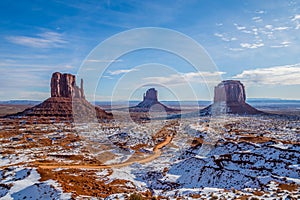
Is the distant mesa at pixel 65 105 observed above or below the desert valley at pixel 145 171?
above

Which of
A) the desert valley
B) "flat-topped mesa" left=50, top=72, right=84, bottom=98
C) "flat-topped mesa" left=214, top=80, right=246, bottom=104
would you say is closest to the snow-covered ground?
the desert valley

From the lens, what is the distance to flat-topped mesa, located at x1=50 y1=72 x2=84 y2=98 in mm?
144000

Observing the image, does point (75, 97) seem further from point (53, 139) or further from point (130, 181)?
point (130, 181)

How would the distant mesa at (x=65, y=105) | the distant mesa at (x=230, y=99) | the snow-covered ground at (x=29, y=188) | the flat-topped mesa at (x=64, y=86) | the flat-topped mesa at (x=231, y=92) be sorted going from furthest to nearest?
the flat-topped mesa at (x=231, y=92) → the distant mesa at (x=230, y=99) → the flat-topped mesa at (x=64, y=86) → the distant mesa at (x=65, y=105) → the snow-covered ground at (x=29, y=188)

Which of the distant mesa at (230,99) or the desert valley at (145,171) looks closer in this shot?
the desert valley at (145,171)

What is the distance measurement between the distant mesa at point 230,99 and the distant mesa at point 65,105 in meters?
87.6

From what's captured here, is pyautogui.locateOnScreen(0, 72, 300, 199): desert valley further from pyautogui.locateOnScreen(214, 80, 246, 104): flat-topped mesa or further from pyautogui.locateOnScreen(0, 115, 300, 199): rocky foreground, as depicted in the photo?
pyautogui.locateOnScreen(214, 80, 246, 104): flat-topped mesa

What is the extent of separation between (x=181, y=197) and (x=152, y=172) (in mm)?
14297

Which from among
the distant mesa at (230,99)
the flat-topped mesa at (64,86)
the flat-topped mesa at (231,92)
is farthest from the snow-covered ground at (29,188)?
the flat-topped mesa at (231,92)

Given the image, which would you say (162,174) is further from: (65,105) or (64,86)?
(64,86)

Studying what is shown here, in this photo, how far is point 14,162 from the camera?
43062 millimetres

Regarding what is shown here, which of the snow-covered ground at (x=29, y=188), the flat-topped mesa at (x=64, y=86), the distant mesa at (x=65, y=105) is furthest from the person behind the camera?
the flat-topped mesa at (x=64, y=86)

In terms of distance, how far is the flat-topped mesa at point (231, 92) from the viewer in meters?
188

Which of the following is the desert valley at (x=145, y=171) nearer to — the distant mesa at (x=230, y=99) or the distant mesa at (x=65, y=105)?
the distant mesa at (x=65, y=105)
